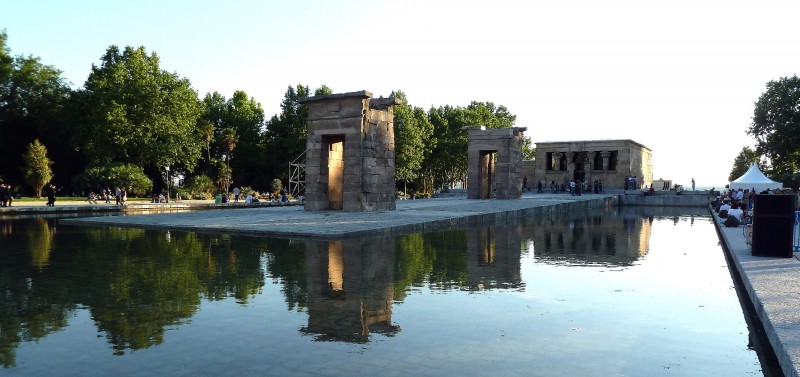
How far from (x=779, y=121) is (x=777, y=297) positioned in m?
51.3

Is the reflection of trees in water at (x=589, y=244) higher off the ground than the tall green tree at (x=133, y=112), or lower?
lower

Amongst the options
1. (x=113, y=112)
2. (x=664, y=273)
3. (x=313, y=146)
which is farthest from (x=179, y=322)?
(x=113, y=112)

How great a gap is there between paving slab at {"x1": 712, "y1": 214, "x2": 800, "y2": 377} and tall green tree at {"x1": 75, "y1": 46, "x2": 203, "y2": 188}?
43348mm

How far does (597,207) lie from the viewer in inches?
1542

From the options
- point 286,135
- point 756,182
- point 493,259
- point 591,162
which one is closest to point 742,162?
point 591,162

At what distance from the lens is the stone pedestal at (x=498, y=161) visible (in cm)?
3759

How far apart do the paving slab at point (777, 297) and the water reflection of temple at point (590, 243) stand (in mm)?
2283

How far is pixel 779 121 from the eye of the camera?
49188 millimetres

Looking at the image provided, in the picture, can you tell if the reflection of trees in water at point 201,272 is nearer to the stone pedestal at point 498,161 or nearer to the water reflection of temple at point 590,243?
the water reflection of temple at point 590,243

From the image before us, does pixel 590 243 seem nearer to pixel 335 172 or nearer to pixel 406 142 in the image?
pixel 335 172

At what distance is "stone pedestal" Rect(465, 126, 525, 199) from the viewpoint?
37.6 metres

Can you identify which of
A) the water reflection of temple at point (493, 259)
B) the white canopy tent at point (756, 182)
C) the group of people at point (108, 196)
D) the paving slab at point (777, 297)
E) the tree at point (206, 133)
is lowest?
the water reflection of temple at point (493, 259)

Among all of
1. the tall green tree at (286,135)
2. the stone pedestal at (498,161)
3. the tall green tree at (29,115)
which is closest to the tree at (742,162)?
the stone pedestal at (498,161)

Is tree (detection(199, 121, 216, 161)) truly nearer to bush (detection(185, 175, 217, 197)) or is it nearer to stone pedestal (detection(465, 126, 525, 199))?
bush (detection(185, 175, 217, 197))
